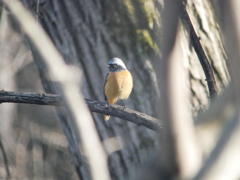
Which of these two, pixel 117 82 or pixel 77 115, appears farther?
pixel 117 82

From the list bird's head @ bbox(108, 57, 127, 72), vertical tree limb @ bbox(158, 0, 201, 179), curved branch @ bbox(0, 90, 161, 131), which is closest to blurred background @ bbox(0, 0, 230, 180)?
bird's head @ bbox(108, 57, 127, 72)

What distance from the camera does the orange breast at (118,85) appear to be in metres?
4.34

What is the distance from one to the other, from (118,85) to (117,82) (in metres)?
0.05

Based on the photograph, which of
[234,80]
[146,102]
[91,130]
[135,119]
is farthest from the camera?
[146,102]

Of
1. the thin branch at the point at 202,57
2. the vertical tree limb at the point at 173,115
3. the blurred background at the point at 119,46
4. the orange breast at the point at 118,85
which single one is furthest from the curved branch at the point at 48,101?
the vertical tree limb at the point at 173,115

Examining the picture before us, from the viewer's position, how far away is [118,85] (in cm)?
477

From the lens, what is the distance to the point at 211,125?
1018 mm

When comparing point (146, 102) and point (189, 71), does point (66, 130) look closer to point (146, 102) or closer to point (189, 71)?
point (146, 102)

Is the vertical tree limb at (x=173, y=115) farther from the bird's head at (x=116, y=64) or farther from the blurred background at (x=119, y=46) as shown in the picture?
the bird's head at (x=116, y=64)

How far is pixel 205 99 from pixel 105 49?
1122 millimetres

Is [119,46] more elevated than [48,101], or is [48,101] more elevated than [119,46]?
[119,46]

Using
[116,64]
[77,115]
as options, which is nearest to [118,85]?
[116,64]

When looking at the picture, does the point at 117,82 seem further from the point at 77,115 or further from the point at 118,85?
the point at 77,115

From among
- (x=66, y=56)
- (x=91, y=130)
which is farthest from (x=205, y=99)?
(x=91, y=130)
